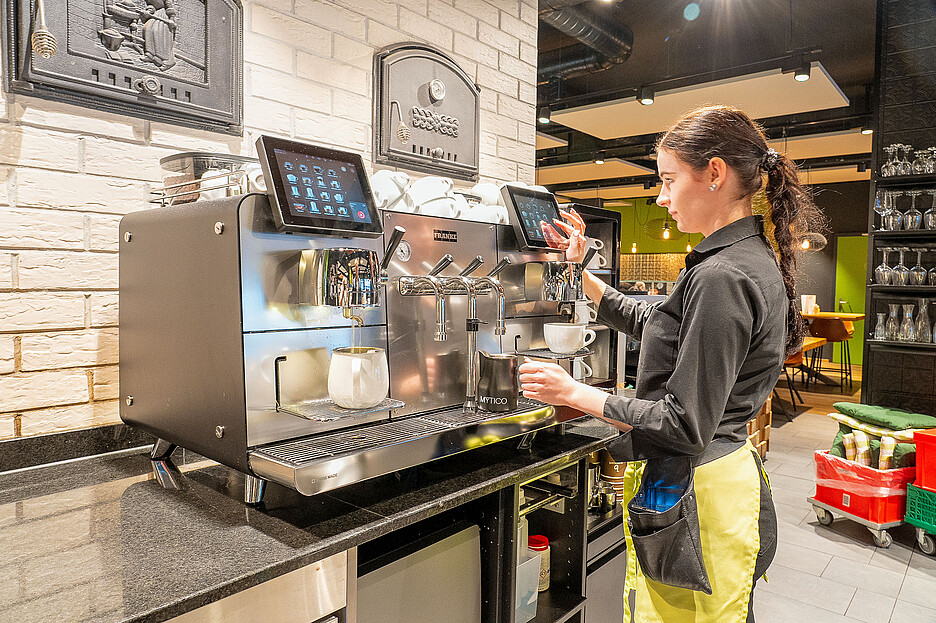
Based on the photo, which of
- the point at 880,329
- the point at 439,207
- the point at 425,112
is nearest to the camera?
the point at 439,207

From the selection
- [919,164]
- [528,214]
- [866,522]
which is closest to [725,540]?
[528,214]

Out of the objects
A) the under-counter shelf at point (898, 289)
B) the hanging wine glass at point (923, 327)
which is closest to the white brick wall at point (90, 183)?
the under-counter shelf at point (898, 289)

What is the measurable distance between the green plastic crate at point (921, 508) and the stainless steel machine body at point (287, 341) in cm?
295

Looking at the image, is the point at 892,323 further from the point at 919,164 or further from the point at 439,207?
the point at 439,207

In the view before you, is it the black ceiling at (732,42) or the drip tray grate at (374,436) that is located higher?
the black ceiling at (732,42)

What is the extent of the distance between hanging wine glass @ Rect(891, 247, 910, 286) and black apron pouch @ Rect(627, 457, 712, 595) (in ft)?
11.3

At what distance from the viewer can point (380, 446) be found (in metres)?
1.20

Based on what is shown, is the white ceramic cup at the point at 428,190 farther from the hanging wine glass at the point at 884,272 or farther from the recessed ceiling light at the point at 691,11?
the recessed ceiling light at the point at 691,11

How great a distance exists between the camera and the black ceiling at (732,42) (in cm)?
468

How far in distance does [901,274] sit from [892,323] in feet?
1.02

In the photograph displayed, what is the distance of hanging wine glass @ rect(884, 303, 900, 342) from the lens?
155 inches

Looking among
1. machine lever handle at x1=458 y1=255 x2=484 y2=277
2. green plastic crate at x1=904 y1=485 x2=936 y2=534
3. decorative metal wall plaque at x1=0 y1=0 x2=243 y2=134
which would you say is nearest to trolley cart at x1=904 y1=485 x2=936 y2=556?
green plastic crate at x1=904 y1=485 x2=936 y2=534

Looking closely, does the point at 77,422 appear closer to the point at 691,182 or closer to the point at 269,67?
the point at 269,67

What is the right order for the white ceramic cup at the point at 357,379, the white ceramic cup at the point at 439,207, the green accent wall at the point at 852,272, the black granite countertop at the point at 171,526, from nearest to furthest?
1. the black granite countertop at the point at 171,526
2. the white ceramic cup at the point at 357,379
3. the white ceramic cup at the point at 439,207
4. the green accent wall at the point at 852,272
